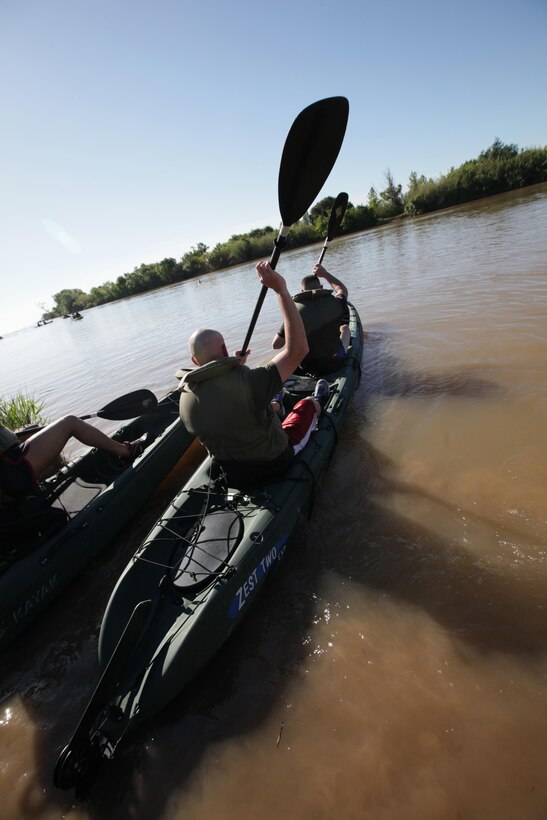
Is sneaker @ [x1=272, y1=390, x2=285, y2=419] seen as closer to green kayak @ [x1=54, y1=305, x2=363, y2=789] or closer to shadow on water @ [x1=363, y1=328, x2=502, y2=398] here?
green kayak @ [x1=54, y1=305, x2=363, y2=789]

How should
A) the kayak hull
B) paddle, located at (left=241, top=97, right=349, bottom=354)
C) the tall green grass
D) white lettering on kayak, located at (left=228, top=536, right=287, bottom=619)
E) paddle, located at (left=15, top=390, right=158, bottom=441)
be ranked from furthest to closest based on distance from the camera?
the tall green grass → paddle, located at (left=15, top=390, right=158, bottom=441) → paddle, located at (left=241, top=97, right=349, bottom=354) → white lettering on kayak, located at (left=228, top=536, right=287, bottom=619) → the kayak hull

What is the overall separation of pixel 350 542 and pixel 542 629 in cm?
131

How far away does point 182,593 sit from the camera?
2.57 m

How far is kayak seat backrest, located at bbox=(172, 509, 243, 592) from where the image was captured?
101 inches

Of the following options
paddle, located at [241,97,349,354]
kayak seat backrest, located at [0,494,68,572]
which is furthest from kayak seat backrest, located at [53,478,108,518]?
paddle, located at [241,97,349,354]

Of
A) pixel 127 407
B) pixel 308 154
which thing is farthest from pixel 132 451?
pixel 308 154

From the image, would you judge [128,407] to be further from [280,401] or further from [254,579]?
[254,579]

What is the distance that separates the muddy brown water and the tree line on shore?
36.6 m

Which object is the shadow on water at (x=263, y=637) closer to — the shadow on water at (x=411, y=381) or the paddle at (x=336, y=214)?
the shadow on water at (x=411, y=381)

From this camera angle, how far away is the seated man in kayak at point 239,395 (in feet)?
8.28

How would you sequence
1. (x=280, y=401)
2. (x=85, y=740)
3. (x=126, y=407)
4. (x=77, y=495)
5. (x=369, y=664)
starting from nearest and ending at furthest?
(x=85, y=740) → (x=369, y=664) → (x=77, y=495) → (x=280, y=401) → (x=126, y=407)

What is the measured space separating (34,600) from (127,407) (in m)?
2.34

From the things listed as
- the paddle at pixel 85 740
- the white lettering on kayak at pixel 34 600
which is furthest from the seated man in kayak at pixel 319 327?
the paddle at pixel 85 740

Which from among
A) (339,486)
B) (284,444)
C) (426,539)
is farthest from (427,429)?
(284,444)
